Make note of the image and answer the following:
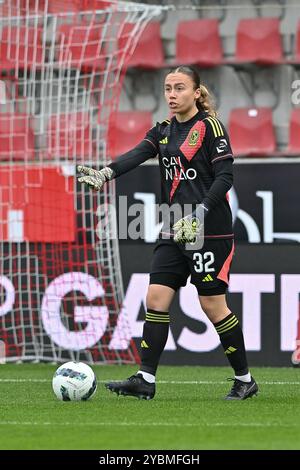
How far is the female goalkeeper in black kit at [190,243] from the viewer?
6172 mm

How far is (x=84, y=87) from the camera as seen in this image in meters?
10.4

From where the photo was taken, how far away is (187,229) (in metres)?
5.84

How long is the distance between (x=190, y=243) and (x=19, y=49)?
4.85 metres

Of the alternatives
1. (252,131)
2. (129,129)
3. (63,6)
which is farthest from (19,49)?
(252,131)

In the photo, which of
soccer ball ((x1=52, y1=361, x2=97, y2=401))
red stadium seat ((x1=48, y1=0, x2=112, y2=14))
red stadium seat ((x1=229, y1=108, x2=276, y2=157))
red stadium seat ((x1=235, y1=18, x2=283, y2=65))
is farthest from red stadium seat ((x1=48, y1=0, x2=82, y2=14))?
soccer ball ((x1=52, y1=361, x2=97, y2=401))

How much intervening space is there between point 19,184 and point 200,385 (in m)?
3.56

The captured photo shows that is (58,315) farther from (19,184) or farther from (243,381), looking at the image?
(243,381)

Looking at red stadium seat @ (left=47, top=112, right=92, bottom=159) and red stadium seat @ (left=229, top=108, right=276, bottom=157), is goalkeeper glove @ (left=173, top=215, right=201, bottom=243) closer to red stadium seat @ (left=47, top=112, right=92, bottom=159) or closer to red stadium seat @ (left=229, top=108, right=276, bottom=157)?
red stadium seat @ (left=47, top=112, right=92, bottom=159)

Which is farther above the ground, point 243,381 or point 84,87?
point 84,87

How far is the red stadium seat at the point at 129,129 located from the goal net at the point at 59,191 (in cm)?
205

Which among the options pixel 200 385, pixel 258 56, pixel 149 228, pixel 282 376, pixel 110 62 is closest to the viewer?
pixel 200 385

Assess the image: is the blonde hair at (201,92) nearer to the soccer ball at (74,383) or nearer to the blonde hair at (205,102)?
the blonde hair at (205,102)

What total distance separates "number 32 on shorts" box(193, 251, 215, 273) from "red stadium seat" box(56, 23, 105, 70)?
14.3 feet
